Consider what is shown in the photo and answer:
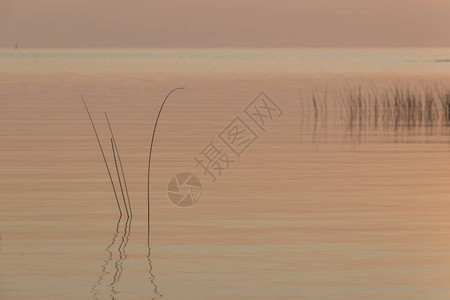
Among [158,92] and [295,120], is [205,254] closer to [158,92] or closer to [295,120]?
[295,120]

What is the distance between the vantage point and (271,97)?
40.8 meters

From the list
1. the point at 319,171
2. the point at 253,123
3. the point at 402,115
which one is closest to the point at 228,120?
the point at 253,123

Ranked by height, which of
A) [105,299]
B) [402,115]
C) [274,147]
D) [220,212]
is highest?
[402,115]

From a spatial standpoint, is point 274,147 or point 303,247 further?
point 274,147

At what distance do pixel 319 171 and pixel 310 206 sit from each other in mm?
3726

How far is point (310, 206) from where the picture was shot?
565 inches

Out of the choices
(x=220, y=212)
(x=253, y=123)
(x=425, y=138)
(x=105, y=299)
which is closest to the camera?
(x=105, y=299)

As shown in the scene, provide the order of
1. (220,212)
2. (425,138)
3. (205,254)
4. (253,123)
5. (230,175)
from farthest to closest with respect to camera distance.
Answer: (253,123)
(425,138)
(230,175)
(220,212)
(205,254)

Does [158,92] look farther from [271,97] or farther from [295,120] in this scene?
[295,120]

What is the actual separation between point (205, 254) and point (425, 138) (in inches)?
532

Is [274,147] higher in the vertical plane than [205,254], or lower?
higher

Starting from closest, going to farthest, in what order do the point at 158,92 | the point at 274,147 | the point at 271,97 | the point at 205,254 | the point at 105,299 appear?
1. the point at 105,299
2. the point at 205,254
3. the point at 274,147
4. the point at 271,97
5. the point at 158,92

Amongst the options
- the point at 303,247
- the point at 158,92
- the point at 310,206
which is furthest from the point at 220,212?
the point at 158,92

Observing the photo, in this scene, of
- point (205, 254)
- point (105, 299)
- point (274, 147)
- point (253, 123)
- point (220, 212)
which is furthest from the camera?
point (253, 123)
